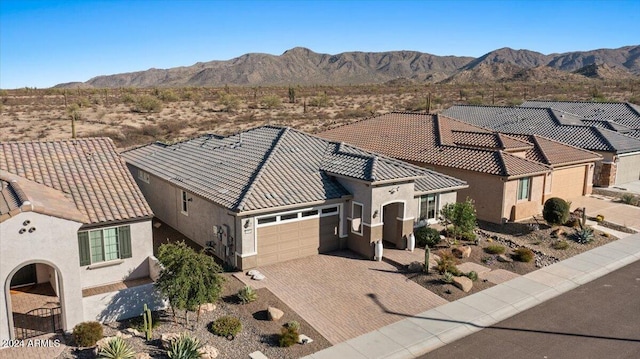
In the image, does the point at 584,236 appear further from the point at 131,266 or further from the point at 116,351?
the point at 116,351

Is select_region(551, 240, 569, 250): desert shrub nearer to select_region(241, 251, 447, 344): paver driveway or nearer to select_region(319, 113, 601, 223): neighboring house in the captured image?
select_region(319, 113, 601, 223): neighboring house

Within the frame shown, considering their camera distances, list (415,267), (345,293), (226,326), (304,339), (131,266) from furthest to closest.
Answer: (415,267) → (345,293) → (131,266) → (226,326) → (304,339)

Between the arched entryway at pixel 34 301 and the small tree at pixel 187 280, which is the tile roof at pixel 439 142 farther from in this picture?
the arched entryway at pixel 34 301

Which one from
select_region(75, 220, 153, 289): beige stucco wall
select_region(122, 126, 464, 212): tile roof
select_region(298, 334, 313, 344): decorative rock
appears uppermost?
select_region(122, 126, 464, 212): tile roof

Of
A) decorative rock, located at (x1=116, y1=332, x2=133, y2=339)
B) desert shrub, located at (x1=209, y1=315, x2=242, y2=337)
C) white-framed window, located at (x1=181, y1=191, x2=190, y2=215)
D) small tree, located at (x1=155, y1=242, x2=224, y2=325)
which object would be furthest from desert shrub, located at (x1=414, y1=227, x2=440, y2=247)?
decorative rock, located at (x1=116, y1=332, x2=133, y2=339)

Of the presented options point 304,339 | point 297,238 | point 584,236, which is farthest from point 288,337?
point 584,236

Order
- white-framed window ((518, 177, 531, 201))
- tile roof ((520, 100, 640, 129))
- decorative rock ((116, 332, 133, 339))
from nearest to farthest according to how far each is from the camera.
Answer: decorative rock ((116, 332, 133, 339))
white-framed window ((518, 177, 531, 201))
tile roof ((520, 100, 640, 129))

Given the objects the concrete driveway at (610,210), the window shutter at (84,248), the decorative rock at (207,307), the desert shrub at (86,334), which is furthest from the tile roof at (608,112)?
the desert shrub at (86,334)
